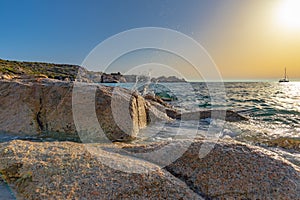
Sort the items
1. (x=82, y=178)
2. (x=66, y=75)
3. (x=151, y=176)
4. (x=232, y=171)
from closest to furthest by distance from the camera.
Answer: (x=82, y=178)
(x=151, y=176)
(x=232, y=171)
(x=66, y=75)

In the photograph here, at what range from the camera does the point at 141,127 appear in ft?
20.0

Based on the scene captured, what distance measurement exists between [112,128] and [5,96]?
2985mm

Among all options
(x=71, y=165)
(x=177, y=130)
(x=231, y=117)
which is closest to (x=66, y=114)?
(x=71, y=165)

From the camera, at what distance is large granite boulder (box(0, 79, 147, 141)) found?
16.3 ft

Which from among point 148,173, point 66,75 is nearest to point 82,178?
point 148,173

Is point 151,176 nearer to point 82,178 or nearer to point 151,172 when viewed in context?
point 151,172

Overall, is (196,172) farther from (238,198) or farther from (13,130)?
(13,130)

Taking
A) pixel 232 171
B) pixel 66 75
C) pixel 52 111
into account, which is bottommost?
pixel 232 171

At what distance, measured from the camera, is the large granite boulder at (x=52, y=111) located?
4980 mm

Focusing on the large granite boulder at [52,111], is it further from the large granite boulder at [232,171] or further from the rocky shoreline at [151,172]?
the large granite boulder at [232,171]

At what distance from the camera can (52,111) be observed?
519 centimetres

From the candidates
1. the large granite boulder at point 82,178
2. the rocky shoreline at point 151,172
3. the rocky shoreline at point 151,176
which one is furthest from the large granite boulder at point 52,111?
the large granite boulder at point 82,178

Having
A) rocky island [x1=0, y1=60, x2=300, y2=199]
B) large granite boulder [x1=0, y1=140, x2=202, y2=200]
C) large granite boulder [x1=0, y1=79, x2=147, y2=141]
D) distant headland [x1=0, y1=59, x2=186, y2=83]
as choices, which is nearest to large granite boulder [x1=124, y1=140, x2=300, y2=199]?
rocky island [x1=0, y1=60, x2=300, y2=199]

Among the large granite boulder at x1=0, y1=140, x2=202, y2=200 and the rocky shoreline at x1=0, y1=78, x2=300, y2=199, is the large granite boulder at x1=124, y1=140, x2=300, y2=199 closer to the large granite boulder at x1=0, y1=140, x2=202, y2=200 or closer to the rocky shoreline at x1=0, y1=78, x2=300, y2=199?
the rocky shoreline at x1=0, y1=78, x2=300, y2=199
